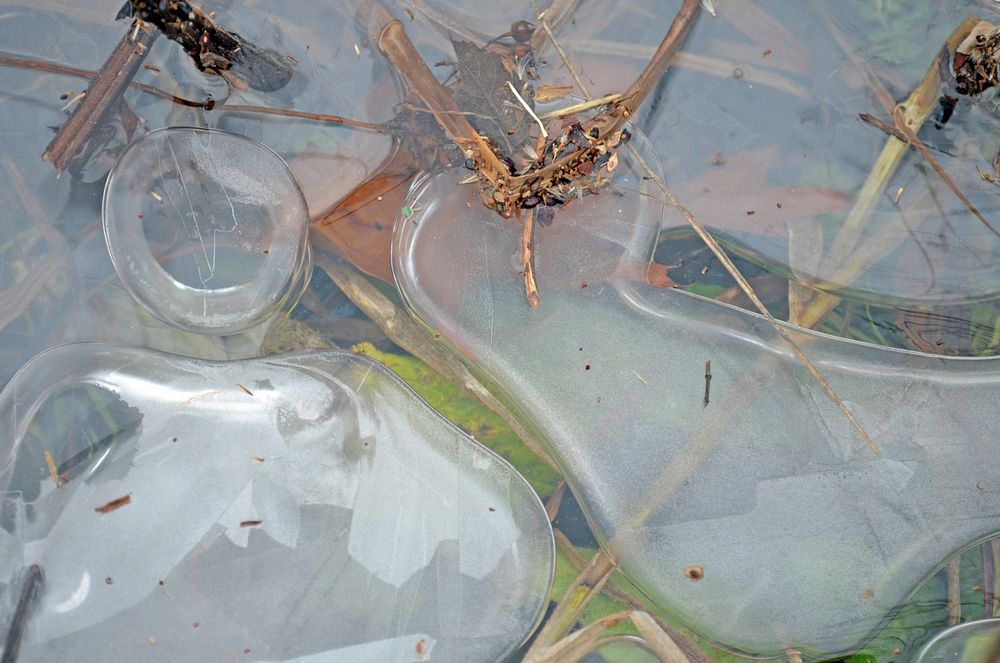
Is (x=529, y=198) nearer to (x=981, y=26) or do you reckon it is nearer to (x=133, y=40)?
(x=133, y=40)

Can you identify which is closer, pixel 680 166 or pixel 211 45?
pixel 211 45

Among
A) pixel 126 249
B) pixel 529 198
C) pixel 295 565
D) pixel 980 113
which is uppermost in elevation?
pixel 980 113

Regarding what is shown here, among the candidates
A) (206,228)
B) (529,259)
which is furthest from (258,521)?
(529,259)

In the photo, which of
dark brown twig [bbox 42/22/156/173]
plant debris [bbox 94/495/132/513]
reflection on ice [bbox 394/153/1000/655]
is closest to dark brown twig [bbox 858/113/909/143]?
reflection on ice [bbox 394/153/1000/655]

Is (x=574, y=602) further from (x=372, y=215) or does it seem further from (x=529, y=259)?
(x=372, y=215)

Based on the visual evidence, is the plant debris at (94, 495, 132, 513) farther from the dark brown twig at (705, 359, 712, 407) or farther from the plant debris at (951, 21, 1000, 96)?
the plant debris at (951, 21, 1000, 96)

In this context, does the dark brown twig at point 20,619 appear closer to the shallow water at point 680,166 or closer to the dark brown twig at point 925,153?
the shallow water at point 680,166

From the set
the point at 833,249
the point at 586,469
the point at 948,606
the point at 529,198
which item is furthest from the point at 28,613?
the point at 948,606
